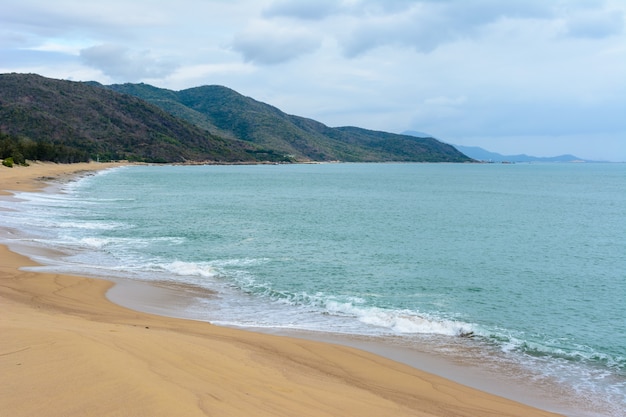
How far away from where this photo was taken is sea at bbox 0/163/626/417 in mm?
12195

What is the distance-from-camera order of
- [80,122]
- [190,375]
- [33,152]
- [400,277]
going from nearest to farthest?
[190,375] < [400,277] < [33,152] < [80,122]

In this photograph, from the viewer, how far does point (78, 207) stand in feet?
136

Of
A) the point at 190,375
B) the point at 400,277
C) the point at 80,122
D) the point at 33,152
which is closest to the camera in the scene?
the point at 190,375

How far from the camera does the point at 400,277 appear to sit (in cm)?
2100

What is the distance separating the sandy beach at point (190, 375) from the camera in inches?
259

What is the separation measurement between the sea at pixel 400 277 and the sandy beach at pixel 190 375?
1347mm

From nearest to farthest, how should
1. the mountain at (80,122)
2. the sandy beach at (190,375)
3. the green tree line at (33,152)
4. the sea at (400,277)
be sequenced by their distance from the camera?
1. the sandy beach at (190,375)
2. the sea at (400,277)
3. the green tree line at (33,152)
4. the mountain at (80,122)

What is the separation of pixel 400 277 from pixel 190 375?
1416 cm

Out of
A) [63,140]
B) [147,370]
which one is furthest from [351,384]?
[63,140]

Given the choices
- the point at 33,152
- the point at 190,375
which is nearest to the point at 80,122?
the point at 33,152

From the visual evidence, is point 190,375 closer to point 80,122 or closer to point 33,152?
point 33,152

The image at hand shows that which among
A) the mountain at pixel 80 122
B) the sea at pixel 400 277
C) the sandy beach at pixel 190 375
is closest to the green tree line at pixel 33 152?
the mountain at pixel 80 122

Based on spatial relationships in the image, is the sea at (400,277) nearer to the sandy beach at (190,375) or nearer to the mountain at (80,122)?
the sandy beach at (190,375)

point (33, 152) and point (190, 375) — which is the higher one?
point (33, 152)
